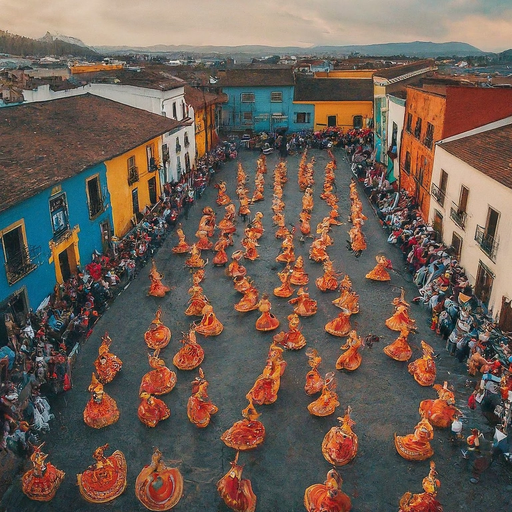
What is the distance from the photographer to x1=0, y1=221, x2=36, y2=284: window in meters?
18.1

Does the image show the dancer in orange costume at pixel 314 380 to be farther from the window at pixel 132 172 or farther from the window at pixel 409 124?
the window at pixel 409 124

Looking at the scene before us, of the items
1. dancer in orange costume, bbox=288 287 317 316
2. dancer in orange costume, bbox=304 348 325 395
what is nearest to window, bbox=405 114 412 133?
dancer in orange costume, bbox=288 287 317 316

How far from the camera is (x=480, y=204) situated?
21.6 m

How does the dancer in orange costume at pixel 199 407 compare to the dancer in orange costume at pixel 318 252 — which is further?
the dancer in orange costume at pixel 318 252

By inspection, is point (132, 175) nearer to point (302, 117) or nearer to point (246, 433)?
point (246, 433)

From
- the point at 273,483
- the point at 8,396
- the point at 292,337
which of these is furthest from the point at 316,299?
the point at 8,396

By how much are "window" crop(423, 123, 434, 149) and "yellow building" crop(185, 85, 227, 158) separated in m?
21.9

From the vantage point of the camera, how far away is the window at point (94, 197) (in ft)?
80.8

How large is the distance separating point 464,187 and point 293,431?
46.6 feet

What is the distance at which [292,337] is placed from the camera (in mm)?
18828

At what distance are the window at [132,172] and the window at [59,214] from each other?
7.48m

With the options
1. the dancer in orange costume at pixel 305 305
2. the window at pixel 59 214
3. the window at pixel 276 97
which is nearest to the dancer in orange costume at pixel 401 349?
the dancer in orange costume at pixel 305 305

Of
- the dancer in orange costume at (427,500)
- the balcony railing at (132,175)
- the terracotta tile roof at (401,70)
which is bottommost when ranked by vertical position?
the dancer in orange costume at (427,500)

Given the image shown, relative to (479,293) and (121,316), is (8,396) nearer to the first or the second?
(121,316)
